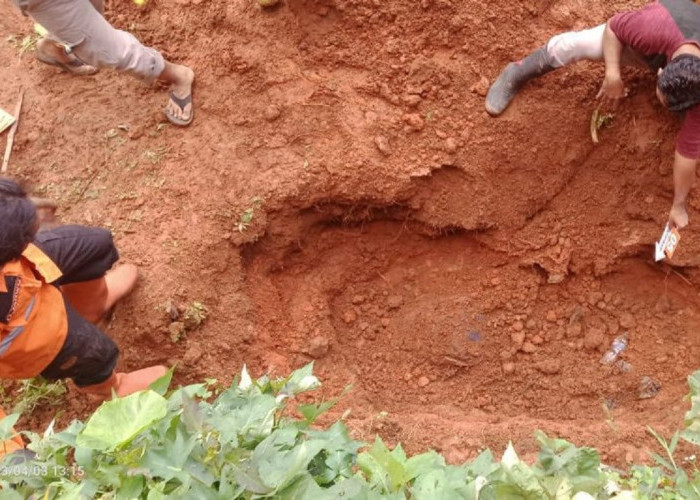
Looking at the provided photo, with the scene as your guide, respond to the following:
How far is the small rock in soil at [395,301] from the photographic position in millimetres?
3828

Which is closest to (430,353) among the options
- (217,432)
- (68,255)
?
(68,255)

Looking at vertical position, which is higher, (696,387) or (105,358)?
(696,387)

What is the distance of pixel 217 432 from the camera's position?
1.42 m

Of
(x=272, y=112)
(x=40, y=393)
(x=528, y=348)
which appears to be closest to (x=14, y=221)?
(x=40, y=393)

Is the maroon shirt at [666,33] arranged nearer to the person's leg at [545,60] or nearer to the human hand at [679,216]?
the person's leg at [545,60]

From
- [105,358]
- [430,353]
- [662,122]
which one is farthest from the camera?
[430,353]

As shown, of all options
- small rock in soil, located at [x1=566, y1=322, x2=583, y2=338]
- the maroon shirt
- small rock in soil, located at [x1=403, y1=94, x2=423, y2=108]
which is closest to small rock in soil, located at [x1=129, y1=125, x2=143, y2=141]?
small rock in soil, located at [x1=403, y1=94, x2=423, y2=108]

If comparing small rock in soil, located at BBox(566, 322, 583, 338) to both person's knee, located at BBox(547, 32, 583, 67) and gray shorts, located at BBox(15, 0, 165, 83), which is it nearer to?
person's knee, located at BBox(547, 32, 583, 67)

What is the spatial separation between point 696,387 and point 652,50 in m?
1.94

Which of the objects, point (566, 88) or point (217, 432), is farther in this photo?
point (566, 88)

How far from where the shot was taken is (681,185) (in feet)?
10.5

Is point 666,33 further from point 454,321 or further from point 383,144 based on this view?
point 454,321

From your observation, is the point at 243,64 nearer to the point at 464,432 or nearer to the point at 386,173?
the point at 386,173

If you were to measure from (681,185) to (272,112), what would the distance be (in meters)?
2.07
